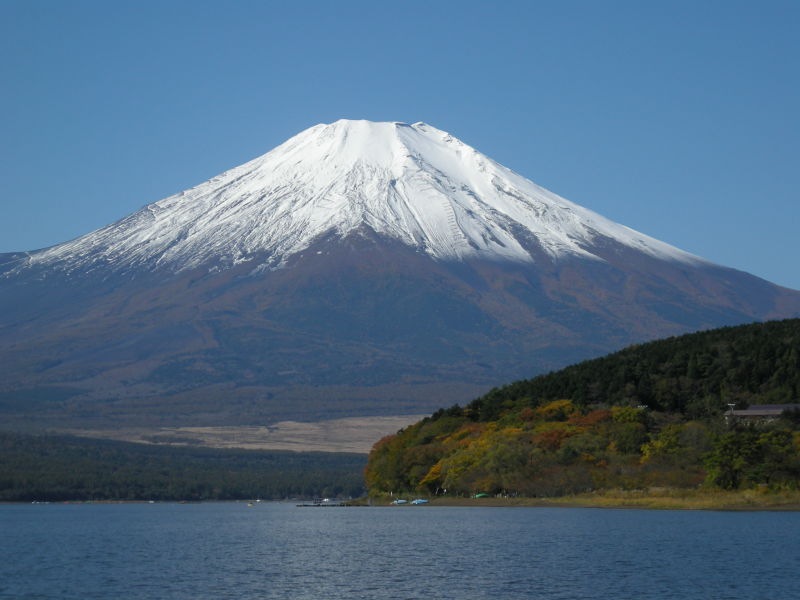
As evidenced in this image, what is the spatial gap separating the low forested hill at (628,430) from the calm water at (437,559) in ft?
21.2

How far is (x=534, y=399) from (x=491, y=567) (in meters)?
59.8

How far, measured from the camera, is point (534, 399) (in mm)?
108438

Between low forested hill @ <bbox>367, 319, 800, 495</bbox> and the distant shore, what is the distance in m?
0.99

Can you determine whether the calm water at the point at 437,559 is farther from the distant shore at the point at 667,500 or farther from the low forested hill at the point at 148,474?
the low forested hill at the point at 148,474

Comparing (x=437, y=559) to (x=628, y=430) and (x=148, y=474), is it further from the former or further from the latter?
(x=148, y=474)

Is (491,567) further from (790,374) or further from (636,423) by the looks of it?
(790,374)

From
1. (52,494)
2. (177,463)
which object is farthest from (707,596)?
Answer: (177,463)

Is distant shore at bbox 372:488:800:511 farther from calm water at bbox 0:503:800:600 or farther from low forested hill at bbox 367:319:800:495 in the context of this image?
calm water at bbox 0:503:800:600

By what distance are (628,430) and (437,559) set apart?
3686 cm

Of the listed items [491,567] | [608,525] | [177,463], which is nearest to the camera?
[491,567]

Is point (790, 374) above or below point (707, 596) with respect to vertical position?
above

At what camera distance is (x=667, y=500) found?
7762cm

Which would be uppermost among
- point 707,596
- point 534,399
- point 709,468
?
point 534,399

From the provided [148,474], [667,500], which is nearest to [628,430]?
[667,500]
